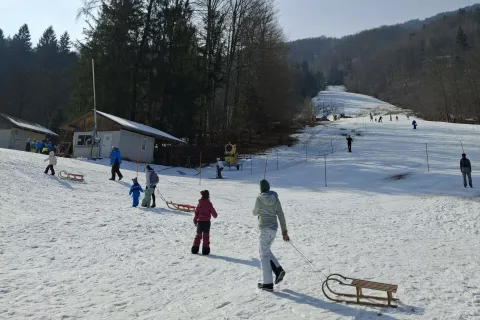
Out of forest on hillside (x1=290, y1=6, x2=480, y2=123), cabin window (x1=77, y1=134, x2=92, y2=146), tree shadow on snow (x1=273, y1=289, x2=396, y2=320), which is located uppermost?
forest on hillside (x1=290, y1=6, x2=480, y2=123)

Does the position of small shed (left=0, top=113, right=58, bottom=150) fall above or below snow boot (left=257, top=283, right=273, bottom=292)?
above

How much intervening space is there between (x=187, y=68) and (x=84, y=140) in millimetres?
13718

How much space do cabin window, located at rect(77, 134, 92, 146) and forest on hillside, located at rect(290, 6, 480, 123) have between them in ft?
169

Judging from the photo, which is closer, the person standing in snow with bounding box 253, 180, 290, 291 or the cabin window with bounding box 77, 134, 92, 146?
the person standing in snow with bounding box 253, 180, 290, 291

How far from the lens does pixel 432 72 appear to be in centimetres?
7762

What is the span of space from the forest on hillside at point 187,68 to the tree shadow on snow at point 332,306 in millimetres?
35671

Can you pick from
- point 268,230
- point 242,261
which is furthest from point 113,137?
point 268,230

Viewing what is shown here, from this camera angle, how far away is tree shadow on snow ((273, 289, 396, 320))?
18.4ft

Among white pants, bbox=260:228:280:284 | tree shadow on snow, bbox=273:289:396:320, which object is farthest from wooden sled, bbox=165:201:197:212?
tree shadow on snow, bbox=273:289:396:320

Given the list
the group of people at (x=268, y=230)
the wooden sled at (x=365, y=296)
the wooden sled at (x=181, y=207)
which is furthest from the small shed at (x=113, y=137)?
the wooden sled at (x=365, y=296)

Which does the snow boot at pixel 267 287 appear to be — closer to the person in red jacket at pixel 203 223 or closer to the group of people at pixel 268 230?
the group of people at pixel 268 230

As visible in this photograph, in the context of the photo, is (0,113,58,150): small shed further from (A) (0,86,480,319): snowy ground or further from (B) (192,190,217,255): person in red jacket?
(B) (192,190,217,255): person in red jacket

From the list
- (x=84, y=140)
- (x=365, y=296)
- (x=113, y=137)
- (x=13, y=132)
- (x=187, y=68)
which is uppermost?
(x=187, y=68)

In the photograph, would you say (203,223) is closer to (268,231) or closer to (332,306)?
(268,231)
